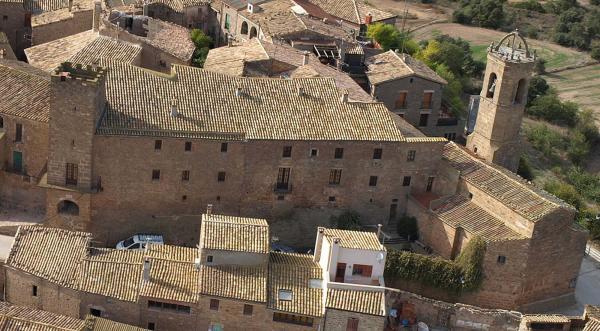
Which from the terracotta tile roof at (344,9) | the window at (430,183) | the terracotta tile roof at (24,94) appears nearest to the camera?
the terracotta tile roof at (24,94)

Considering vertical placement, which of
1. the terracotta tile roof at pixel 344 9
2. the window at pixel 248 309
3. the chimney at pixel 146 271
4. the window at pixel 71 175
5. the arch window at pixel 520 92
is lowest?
the window at pixel 248 309

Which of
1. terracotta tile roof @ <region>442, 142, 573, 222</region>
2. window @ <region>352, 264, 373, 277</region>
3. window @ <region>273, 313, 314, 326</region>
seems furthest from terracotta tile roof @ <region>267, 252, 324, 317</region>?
terracotta tile roof @ <region>442, 142, 573, 222</region>

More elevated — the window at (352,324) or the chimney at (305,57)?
the chimney at (305,57)

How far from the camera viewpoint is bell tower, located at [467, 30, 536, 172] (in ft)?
167

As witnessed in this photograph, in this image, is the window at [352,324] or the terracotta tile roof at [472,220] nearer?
the window at [352,324]

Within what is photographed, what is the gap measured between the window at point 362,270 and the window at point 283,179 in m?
5.94

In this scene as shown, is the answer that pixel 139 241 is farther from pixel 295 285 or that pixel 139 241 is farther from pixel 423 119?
pixel 423 119

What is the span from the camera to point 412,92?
189 feet

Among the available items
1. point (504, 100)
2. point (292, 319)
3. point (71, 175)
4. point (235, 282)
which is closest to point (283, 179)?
point (235, 282)

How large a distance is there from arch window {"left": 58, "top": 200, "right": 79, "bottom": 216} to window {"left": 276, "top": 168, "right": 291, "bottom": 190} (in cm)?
833

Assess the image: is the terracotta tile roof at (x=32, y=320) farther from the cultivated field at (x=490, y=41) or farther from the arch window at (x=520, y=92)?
the cultivated field at (x=490, y=41)

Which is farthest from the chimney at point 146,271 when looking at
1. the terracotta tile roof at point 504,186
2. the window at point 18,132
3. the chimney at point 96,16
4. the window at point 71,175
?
the chimney at point 96,16

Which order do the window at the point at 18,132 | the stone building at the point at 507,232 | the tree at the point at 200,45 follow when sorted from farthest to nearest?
the tree at the point at 200,45
the window at the point at 18,132
the stone building at the point at 507,232

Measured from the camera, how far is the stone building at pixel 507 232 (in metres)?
44.7
